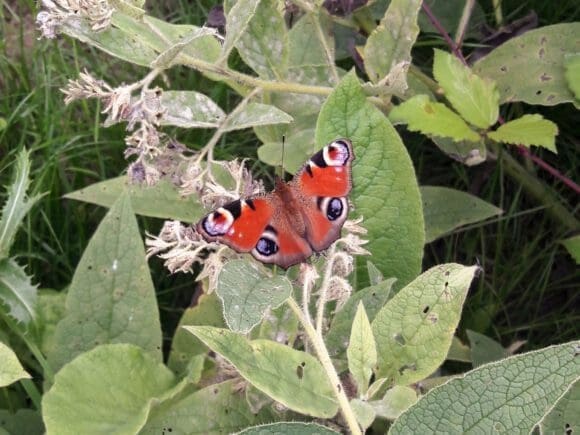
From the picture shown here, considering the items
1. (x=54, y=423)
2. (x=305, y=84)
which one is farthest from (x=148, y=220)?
(x=54, y=423)

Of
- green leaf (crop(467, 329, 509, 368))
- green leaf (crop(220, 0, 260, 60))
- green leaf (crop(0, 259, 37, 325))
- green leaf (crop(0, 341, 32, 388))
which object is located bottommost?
green leaf (crop(467, 329, 509, 368))

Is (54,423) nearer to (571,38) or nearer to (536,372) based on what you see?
(536,372)

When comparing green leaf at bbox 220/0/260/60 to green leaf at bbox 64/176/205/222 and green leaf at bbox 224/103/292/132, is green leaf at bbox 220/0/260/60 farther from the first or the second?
green leaf at bbox 64/176/205/222

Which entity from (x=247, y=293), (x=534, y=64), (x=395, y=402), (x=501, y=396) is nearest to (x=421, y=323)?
(x=395, y=402)

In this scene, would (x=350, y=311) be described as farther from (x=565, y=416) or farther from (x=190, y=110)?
(x=190, y=110)

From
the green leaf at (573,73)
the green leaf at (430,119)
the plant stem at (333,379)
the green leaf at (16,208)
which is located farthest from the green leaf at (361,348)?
the green leaf at (16,208)

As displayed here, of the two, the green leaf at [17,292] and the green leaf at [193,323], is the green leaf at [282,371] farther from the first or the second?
the green leaf at [17,292]

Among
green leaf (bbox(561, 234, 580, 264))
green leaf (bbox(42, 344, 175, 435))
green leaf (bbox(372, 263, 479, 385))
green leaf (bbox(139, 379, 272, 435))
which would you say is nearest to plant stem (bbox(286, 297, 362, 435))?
green leaf (bbox(372, 263, 479, 385))
